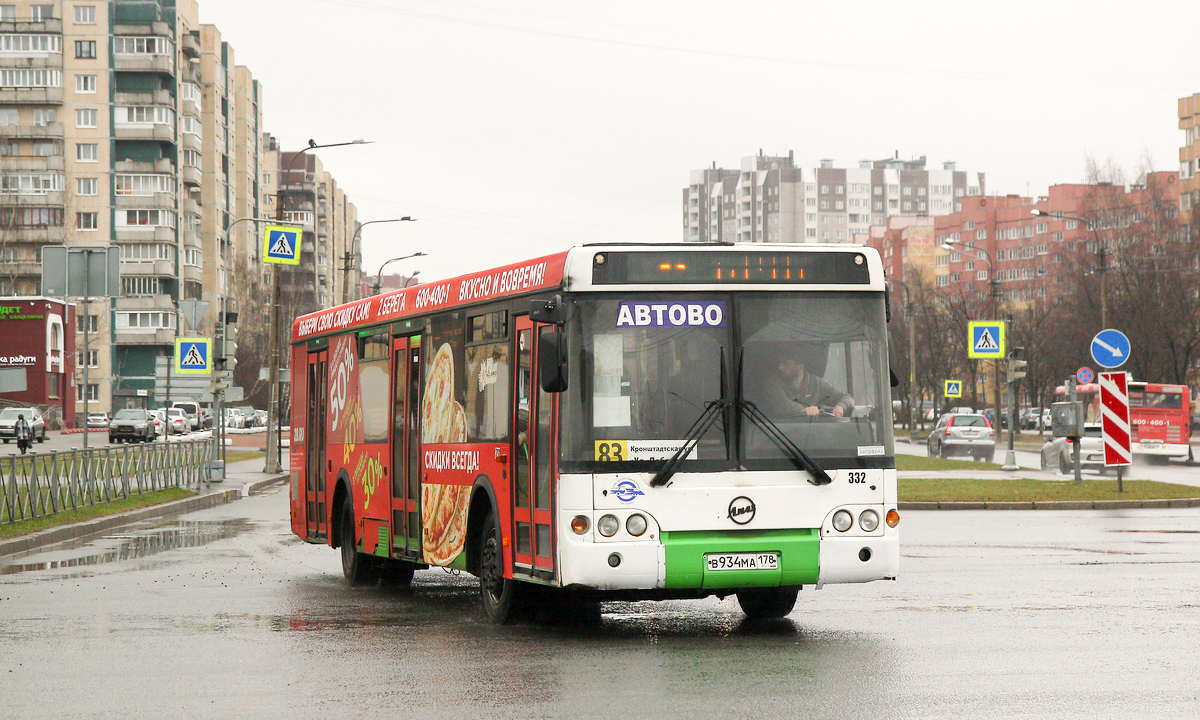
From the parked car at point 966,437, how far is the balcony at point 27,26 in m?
77.2

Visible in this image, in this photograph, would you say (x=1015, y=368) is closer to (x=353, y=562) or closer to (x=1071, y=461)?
(x=1071, y=461)

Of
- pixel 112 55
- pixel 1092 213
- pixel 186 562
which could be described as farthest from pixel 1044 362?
pixel 186 562

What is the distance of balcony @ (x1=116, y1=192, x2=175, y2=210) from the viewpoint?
111 metres

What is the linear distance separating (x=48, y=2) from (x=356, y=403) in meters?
104

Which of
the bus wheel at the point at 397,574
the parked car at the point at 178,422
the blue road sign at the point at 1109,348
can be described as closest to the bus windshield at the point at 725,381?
the bus wheel at the point at 397,574

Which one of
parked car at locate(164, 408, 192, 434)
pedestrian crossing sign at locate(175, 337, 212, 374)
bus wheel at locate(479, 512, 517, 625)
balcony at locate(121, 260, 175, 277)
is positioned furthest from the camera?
balcony at locate(121, 260, 175, 277)

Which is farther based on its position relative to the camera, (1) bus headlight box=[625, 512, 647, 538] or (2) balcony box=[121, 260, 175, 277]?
(2) balcony box=[121, 260, 175, 277]

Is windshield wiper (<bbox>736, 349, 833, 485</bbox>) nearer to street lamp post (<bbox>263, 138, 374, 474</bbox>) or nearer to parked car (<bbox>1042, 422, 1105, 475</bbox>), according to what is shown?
street lamp post (<bbox>263, 138, 374, 474</bbox>)

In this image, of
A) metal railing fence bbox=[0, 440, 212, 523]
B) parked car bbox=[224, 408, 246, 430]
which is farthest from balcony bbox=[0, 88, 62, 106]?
metal railing fence bbox=[0, 440, 212, 523]

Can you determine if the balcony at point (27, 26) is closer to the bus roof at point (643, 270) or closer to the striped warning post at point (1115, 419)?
the striped warning post at point (1115, 419)

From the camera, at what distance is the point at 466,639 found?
11273mm

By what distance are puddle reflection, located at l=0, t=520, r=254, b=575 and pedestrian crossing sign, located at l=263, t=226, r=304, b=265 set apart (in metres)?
13.0

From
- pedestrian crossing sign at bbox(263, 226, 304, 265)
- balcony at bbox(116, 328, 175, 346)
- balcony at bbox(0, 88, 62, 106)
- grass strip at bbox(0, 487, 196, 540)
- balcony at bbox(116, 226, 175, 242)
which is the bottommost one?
grass strip at bbox(0, 487, 196, 540)

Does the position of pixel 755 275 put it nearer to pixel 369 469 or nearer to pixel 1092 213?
pixel 369 469
